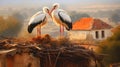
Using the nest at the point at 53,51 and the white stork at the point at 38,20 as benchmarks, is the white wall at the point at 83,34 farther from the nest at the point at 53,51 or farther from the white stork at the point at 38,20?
the nest at the point at 53,51

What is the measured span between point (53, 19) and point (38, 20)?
22cm

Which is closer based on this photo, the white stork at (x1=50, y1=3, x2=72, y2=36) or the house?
the white stork at (x1=50, y1=3, x2=72, y2=36)

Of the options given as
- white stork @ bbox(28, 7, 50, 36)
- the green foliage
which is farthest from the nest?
the green foliage

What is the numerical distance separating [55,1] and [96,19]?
0.50 metres

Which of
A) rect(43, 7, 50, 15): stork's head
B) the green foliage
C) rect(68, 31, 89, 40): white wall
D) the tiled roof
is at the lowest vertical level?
the green foliage

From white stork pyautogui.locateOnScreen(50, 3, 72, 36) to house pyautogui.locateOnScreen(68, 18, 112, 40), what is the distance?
8cm

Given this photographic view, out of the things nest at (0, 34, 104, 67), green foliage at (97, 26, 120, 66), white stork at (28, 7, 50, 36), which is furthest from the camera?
green foliage at (97, 26, 120, 66)

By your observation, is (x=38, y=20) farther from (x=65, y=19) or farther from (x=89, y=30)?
(x=89, y=30)

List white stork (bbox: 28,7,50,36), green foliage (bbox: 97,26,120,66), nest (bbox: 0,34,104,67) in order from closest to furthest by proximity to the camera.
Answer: nest (bbox: 0,34,104,67) < white stork (bbox: 28,7,50,36) < green foliage (bbox: 97,26,120,66)

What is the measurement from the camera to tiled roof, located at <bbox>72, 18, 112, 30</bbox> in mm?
4625

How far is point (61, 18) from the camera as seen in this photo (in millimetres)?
4465

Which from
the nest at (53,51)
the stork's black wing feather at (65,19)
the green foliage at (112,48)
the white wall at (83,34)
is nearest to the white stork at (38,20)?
the stork's black wing feather at (65,19)

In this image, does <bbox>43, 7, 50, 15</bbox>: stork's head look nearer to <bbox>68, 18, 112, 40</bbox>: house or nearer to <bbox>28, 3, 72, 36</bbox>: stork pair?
<bbox>28, 3, 72, 36</bbox>: stork pair

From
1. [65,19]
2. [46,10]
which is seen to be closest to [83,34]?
[65,19]
